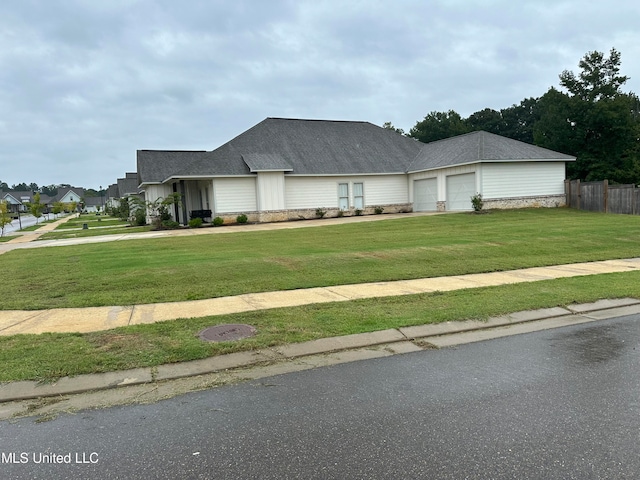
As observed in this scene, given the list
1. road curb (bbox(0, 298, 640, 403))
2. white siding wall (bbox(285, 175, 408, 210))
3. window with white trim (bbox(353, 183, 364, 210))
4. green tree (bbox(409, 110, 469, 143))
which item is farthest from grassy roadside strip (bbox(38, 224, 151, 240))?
green tree (bbox(409, 110, 469, 143))

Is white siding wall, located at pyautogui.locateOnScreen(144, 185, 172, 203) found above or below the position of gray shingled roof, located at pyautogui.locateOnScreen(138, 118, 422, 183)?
below

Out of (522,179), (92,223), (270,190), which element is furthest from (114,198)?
(522,179)

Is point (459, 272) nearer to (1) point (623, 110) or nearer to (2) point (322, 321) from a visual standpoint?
(2) point (322, 321)

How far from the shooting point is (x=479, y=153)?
26.2m

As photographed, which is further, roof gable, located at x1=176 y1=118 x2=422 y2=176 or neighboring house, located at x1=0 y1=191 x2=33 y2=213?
neighboring house, located at x1=0 y1=191 x2=33 y2=213

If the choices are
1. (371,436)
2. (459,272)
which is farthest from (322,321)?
(459,272)

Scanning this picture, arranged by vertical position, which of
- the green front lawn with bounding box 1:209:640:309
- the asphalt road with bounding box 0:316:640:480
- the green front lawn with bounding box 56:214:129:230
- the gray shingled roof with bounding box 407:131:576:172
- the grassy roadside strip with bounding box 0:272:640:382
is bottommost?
the asphalt road with bounding box 0:316:640:480

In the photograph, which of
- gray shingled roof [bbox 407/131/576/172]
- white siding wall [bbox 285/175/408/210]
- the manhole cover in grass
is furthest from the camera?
white siding wall [bbox 285/175/408/210]

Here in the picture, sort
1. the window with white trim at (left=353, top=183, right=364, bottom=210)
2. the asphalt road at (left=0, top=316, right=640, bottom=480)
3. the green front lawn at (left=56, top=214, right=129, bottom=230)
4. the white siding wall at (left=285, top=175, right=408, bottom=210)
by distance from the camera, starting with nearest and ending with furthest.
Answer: the asphalt road at (left=0, top=316, right=640, bottom=480) < the white siding wall at (left=285, top=175, right=408, bottom=210) < the window with white trim at (left=353, top=183, right=364, bottom=210) < the green front lawn at (left=56, top=214, right=129, bottom=230)

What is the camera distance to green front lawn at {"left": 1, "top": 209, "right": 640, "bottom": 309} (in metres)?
8.30

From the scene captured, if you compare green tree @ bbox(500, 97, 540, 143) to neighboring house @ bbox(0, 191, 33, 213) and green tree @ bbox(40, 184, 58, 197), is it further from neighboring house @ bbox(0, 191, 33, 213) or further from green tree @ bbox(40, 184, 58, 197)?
green tree @ bbox(40, 184, 58, 197)

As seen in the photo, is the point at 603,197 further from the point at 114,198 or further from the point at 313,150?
the point at 114,198

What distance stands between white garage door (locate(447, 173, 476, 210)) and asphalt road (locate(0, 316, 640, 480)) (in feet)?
76.1

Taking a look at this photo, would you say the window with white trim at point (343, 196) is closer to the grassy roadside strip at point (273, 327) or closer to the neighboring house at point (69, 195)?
the grassy roadside strip at point (273, 327)
